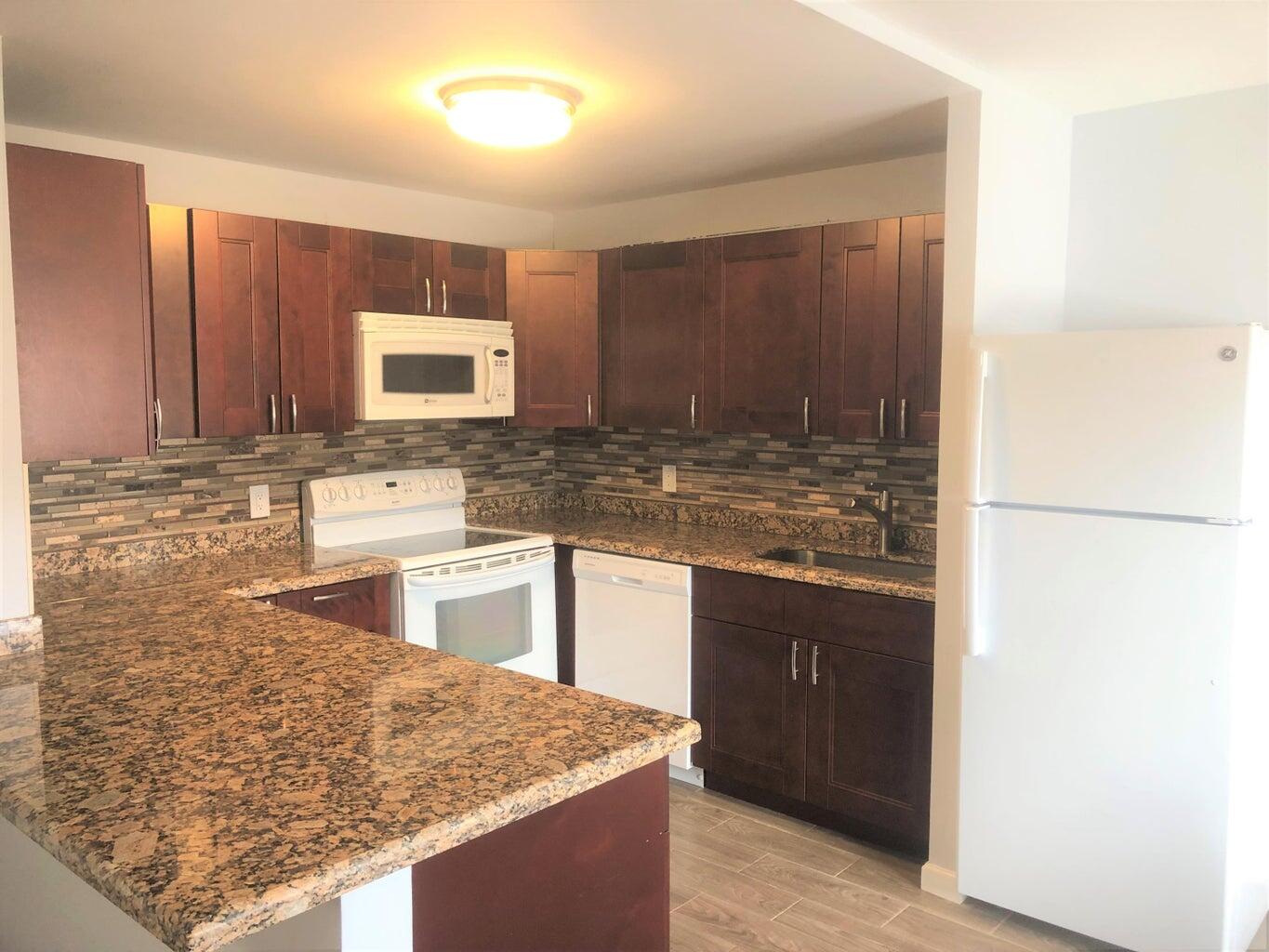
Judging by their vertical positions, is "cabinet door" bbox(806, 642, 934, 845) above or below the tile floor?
above

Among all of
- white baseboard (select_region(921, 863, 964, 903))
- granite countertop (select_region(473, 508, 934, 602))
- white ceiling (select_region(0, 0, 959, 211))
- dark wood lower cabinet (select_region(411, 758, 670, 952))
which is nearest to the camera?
dark wood lower cabinet (select_region(411, 758, 670, 952))

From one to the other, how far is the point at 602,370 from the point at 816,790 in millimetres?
1840

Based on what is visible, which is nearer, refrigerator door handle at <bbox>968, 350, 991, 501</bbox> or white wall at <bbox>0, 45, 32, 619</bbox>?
white wall at <bbox>0, 45, 32, 619</bbox>

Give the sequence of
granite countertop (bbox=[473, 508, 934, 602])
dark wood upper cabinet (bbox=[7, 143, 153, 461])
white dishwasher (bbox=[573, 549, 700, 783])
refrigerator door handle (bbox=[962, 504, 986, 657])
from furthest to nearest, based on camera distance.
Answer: white dishwasher (bbox=[573, 549, 700, 783]) < granite countertop (bbox=[473, 508, 934, 602]) < refrigerator door handle (bbox=[962, 504, 986, 657]) < dark wood upper cabinet (bbox=[7, 143, 153, 461])

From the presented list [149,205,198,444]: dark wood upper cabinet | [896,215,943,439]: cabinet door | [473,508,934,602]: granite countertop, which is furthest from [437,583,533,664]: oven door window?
[896,215,943,439]: cabinet door

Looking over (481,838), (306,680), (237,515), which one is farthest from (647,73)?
(237,515)

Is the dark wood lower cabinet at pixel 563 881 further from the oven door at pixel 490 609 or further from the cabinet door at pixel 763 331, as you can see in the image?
the cabinet door at pixel 763 331

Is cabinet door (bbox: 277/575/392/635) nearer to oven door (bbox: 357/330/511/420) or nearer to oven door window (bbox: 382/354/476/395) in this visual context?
oven door (bbox: 357/330/511/420)

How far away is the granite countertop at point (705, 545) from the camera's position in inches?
119

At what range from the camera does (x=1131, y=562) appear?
7.83ft

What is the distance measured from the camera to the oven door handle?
11.1 ft

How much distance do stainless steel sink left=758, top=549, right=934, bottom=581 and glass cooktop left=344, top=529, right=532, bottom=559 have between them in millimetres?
993

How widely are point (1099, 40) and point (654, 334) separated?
1894mm

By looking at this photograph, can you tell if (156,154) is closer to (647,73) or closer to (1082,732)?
(647,73)
